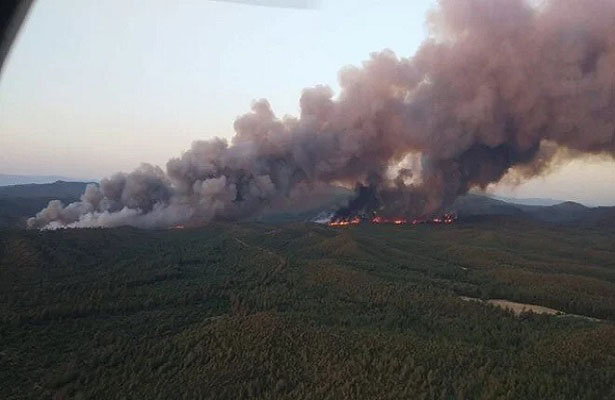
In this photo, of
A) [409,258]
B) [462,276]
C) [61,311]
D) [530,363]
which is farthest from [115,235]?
[530,363]

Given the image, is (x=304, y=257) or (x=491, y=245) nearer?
(x=304, y=257)

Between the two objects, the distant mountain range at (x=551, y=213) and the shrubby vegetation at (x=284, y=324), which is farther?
the distant mountain range at (x=551, y=213)

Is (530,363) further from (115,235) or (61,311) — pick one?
(115,235)

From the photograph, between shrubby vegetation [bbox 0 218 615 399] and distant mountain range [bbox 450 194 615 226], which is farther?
distant mountain range [bbox 450 194 615 226]

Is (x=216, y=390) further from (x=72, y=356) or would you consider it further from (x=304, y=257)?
(x=304, y=257)

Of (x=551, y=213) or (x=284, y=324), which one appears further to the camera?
(x=551, y=213)

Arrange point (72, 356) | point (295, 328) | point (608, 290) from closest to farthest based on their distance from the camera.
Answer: point (72, 356), point (295, 328), point (608, 290)

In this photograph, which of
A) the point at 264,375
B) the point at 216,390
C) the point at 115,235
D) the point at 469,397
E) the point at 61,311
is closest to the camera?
the point at 469,397
